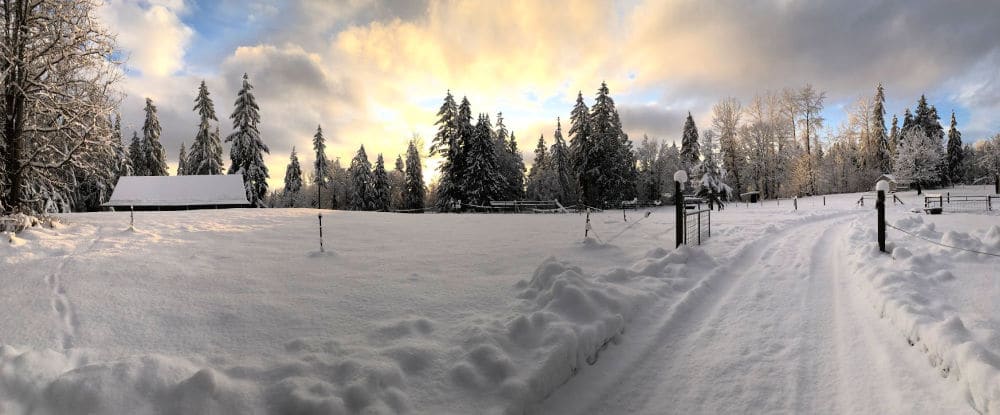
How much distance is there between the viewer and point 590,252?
980 centimetres

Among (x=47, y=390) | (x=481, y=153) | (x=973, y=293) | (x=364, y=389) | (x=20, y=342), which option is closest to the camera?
(x=47, y=390)

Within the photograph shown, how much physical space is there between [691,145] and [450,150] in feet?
88.8

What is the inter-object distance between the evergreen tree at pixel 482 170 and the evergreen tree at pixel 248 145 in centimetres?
1778

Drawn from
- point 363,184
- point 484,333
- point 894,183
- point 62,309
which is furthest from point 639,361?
point 894,183

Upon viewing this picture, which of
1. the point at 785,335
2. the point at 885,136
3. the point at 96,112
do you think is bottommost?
the point at 785,335

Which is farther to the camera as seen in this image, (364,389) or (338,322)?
(338,322)

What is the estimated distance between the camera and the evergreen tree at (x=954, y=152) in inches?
2197

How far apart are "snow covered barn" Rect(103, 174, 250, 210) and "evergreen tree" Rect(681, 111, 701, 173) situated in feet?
143

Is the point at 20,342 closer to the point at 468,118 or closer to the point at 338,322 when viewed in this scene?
the point at 338,322

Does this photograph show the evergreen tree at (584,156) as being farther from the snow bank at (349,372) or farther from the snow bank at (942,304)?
the snow bank at (349,372)

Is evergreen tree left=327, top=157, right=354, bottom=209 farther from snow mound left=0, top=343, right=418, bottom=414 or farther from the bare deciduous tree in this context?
snow mound left=0, top=343, right=418, bottom=414

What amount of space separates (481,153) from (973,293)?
113 ft

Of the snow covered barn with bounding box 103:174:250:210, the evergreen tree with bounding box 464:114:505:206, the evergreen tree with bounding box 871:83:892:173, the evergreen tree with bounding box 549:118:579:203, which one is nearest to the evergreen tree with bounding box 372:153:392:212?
the evergreen tree with bounding box 464:114:505:206

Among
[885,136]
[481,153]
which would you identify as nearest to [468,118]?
[481,153]
